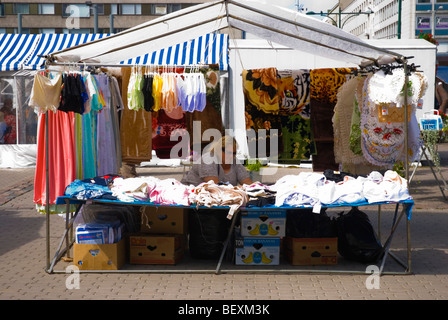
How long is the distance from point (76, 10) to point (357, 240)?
54728 mm

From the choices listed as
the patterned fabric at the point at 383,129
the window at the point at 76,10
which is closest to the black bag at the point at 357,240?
the patterned fabric at the point at 383,129

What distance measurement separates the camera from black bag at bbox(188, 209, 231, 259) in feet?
22.7

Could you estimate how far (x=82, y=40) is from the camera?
1750cm

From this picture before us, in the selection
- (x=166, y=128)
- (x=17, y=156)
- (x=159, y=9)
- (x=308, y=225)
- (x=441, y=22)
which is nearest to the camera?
(x=308, y=225)

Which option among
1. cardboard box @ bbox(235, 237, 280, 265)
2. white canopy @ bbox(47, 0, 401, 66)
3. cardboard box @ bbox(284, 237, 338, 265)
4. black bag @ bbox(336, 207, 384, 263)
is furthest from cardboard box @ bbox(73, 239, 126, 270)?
black bag @ bbox(336, 207, 384, 263)

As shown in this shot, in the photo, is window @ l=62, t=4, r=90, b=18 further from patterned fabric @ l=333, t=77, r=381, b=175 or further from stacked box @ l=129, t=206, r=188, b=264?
stacked box @ l=129, t=206, r=188, b=264

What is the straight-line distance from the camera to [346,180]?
654 centimetres

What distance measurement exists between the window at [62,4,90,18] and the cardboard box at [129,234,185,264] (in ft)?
171

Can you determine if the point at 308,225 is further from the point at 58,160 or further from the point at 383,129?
the point at 58,160

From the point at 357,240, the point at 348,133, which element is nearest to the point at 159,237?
the point at 357,240

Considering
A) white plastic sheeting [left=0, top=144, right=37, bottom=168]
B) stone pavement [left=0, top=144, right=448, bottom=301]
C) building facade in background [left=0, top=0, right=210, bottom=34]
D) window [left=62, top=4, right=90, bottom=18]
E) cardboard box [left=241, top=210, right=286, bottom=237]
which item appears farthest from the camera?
window [left=62, top=4, right=90, bottom=18]

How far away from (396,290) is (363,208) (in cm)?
468

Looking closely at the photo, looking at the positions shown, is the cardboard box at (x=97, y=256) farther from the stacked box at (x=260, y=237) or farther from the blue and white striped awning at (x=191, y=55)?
the blue and white striped awning at (x=191, y=55)

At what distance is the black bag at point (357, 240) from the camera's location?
6766 millimetres
